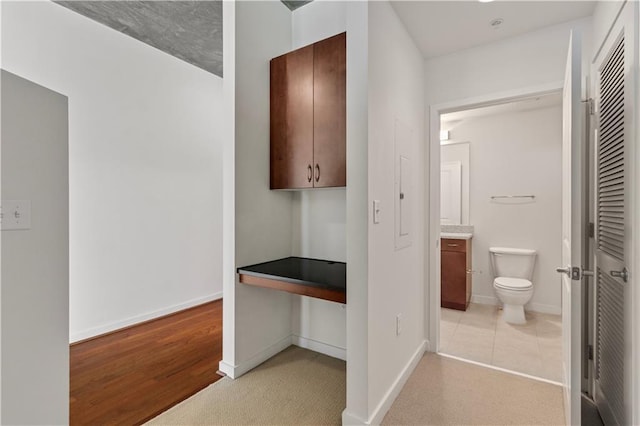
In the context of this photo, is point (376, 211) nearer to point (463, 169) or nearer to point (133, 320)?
point (133, 320)

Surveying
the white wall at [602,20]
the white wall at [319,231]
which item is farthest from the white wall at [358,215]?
the white wall at [602,20]

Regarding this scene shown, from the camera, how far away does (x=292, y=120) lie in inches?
92.9

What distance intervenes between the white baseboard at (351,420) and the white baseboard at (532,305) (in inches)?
115

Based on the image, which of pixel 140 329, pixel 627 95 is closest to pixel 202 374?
pixel 140 329

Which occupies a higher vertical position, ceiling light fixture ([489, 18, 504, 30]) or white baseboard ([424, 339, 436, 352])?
ceiling light fixture ([489, 18, 504, 30])

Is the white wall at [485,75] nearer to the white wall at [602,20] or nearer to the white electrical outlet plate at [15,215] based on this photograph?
the white wall at [602,20]

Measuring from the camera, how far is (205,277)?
3.89 meters

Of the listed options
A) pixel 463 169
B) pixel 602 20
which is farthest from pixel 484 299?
pixel 602 20

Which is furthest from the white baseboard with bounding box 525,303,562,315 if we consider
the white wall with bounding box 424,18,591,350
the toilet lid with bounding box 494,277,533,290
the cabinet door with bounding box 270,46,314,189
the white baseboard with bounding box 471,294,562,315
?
the cabinet door with bounding box 270,46,314,189

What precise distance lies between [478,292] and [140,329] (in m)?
3.86

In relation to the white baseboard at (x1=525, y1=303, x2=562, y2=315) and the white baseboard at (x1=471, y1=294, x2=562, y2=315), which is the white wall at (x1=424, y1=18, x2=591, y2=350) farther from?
the white baseboard at (x1=525, y1=303, x2=562, y2=315)

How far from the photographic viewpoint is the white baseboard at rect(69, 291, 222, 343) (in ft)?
9.01

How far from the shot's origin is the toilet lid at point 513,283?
3.20 m

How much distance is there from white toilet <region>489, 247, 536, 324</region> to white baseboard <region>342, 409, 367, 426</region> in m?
2.32
